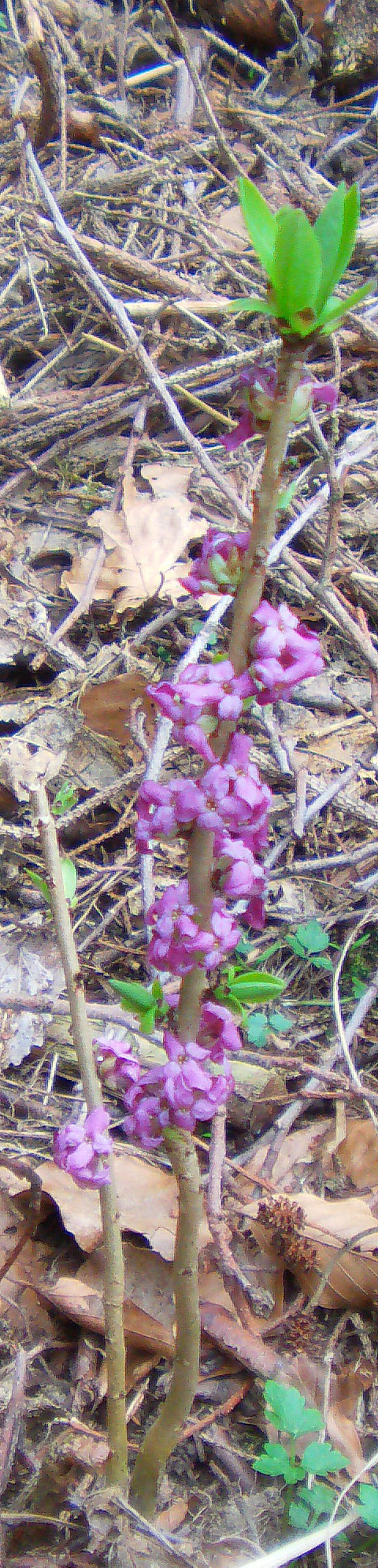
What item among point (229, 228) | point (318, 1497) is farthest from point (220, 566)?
point (229, 228)

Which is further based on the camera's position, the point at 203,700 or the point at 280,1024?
the point at 280,1024

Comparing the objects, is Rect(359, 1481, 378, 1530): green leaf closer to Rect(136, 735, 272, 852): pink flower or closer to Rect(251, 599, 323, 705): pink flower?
Rect(136, 735, 272, 852): pink flower

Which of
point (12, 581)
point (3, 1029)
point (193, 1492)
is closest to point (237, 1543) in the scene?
point (193, 1492)

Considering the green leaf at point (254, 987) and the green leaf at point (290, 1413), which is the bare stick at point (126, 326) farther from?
the green leaf at point (290, 1413)

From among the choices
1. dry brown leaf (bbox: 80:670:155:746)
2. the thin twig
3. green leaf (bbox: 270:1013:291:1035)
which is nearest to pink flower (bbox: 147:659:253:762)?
the thin twig

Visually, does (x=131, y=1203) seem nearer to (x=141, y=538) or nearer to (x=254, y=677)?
(x=254, y=677)

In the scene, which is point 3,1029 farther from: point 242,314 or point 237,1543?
point 242,314

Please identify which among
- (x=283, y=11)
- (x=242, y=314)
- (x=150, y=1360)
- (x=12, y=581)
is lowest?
(x=150, y=1360)
